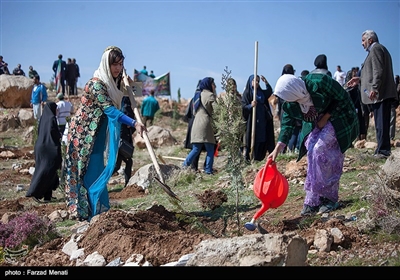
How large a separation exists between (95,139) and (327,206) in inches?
98.2

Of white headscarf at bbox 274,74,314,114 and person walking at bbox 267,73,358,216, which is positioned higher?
white headscarf at bbox 274,74,314,114

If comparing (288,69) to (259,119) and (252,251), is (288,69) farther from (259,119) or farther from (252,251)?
(252,251)

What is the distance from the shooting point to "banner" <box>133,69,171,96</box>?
73.8 ft

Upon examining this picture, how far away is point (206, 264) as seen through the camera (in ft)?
11.9

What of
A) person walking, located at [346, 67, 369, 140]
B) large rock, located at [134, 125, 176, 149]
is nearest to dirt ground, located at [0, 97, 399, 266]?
person walking, located at [346, 67, 369, 140]

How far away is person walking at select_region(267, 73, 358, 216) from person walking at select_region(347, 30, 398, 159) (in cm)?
253

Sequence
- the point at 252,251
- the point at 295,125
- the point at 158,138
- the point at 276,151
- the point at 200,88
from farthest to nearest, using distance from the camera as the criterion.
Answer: the point at 158,138, the point at 200,88, the point at 295,125, the point at 276,151, the point at 252,251

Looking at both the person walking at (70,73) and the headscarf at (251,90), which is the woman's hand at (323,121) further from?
the person walking at (70,73)

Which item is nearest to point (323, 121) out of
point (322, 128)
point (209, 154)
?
point (322, 128)

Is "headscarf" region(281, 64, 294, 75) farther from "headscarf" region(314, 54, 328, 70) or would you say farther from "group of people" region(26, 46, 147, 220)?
"group of people" region(26, 46, 147, 220)

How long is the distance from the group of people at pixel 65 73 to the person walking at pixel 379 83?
15.5 metres

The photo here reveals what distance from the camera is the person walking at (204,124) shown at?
9508 millimetres

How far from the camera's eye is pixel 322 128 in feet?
17.3
